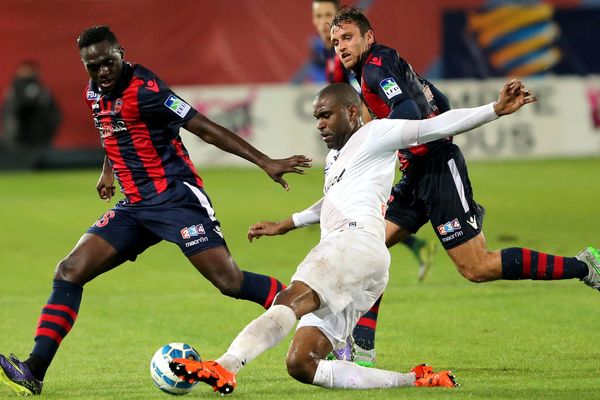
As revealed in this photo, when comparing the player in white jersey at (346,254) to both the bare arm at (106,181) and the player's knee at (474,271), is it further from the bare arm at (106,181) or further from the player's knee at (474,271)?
the bare arm at (106,181)

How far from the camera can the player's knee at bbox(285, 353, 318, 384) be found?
6352 mm

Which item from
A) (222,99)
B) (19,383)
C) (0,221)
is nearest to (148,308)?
(19,383)

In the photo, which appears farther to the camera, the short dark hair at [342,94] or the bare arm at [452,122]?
the short dark hair at [342,94]

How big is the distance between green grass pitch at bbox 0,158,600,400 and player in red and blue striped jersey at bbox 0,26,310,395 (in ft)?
1.80

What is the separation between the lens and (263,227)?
23.8 ft

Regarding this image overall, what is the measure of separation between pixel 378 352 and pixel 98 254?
6.69 feet

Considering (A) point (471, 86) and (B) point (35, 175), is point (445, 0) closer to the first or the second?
(A) point (471, 86)

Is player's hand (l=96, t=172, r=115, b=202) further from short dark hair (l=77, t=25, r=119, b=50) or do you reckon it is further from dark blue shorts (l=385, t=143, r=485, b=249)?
dark blue shorts (l=385, t=143, r=485, b=249)

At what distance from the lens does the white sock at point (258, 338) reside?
19.7 ft

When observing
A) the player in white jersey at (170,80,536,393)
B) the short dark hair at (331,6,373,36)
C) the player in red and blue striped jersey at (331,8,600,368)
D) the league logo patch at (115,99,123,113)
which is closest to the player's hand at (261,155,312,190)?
the player in white jersey at (170,80,536,393)

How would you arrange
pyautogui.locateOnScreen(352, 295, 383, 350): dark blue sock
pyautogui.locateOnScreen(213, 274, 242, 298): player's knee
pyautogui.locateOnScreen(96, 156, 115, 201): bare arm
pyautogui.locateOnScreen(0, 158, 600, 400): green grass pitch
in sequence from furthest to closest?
1. pyautogui.locateOnScreen(96, 156, 115, 201): bare arm
2. pyautogui.locateOnScreen(352, 295, 383, 350): dark blue sock
3. pyautogui.locateOnScreen(213, 274, 242, 298): player's knee
4. pyautogui.locateOnScreen(0, 158, 600, 400): green grass pitch

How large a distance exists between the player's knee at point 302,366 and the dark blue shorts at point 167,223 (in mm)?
1213

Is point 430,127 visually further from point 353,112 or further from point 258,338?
point 258,338

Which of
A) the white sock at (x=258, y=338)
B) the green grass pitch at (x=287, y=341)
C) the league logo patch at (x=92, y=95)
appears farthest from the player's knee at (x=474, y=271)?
the league logo patch at (x=92, y=95)
